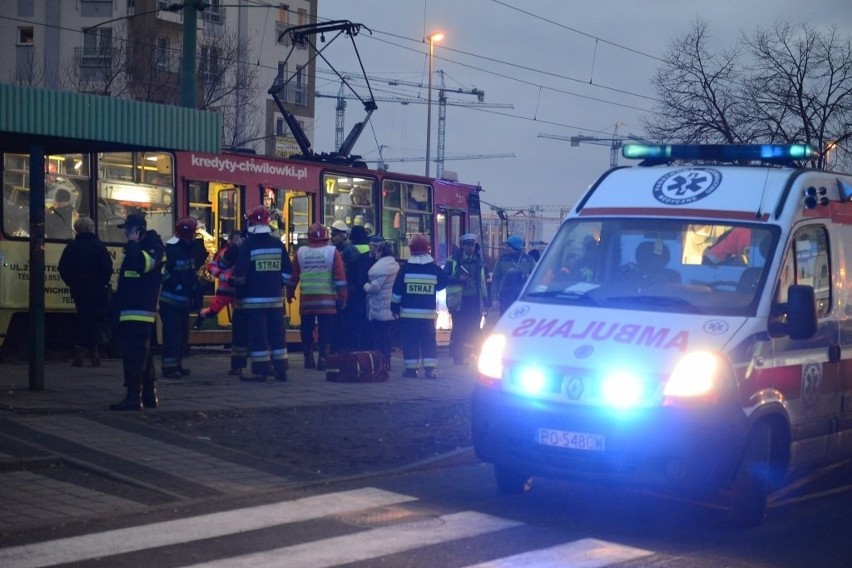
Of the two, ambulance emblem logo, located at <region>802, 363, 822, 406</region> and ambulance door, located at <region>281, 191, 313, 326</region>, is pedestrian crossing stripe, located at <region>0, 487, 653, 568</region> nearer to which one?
ambulance emblem logo, located at <region>802, 363, 822, 406</region>

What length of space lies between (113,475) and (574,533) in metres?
3.35

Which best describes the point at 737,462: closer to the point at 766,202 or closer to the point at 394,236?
the point at 766,202

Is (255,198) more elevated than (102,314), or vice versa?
(255,198)

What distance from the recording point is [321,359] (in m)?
16.8

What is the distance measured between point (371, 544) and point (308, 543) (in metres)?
0.37

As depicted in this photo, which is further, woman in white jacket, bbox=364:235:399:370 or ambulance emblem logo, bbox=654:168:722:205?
woman in white jacket, bbox=364:235:399:370

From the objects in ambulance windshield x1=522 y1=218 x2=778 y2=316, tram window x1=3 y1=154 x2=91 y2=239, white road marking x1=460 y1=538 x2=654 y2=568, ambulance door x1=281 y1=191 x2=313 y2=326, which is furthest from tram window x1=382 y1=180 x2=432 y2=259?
white road marking x1=460 y1=538 x2=654 y2=568

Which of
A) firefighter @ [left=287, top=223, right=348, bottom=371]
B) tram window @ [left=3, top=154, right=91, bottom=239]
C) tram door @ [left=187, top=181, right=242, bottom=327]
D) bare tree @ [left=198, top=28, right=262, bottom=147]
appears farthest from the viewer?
bare tree @ [left=198, top=28, right=262, bottom=147]

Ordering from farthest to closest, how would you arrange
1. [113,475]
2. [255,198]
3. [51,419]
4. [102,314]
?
1. [255,198]
2. [102,314]
3. [51,419]
4. [113,475]

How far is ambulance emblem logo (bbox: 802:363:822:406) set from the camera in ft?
28.2

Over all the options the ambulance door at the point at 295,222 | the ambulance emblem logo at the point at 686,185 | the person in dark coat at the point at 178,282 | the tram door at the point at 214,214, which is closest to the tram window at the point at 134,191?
the tram door at the point at 214,214

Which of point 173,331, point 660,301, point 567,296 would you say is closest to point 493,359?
point 567,296

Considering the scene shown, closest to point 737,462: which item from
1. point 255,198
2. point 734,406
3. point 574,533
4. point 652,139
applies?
A: point 734,406

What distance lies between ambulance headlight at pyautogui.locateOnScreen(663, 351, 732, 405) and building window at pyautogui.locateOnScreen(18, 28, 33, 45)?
1792 inches
